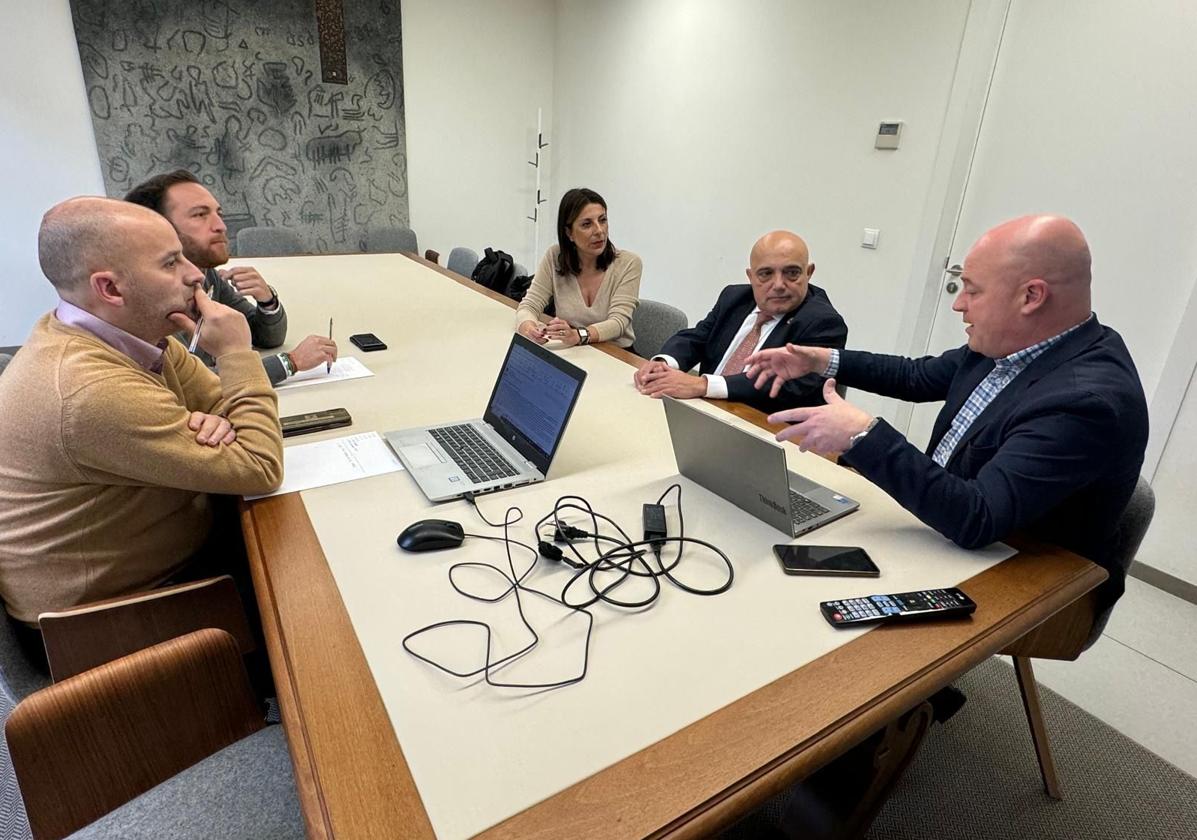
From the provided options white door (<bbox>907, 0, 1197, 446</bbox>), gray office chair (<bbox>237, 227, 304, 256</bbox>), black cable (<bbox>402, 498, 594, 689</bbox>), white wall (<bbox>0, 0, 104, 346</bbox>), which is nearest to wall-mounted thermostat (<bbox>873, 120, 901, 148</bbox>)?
white door (<bbox>907, 0, 1197, 446</bbox>)

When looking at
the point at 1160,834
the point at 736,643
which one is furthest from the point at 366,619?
the point at 1160,834

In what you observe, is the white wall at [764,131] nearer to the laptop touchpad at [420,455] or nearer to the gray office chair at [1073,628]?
the gray office chair at [1073,628]

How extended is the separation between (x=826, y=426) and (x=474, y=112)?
17.1 feet

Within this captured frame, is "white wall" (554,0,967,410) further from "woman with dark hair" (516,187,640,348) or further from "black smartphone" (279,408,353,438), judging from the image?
"black smartphone" (279,408,353,438)

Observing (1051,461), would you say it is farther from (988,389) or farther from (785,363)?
(785,363)

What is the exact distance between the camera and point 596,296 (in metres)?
2.63

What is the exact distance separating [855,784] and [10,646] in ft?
4.79

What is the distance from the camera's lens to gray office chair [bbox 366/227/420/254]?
4.64 meters

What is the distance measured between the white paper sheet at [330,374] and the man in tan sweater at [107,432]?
0.53 metres

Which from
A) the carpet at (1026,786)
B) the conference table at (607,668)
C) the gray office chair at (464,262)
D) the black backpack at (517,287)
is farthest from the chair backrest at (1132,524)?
the gray office chair at (464,262)

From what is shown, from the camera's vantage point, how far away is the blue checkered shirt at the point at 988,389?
127cm

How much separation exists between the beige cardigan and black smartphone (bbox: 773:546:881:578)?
151 cm

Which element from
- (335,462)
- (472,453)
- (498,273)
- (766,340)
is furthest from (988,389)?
(498,273)

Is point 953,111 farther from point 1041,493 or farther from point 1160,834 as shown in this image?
point 1160,834
